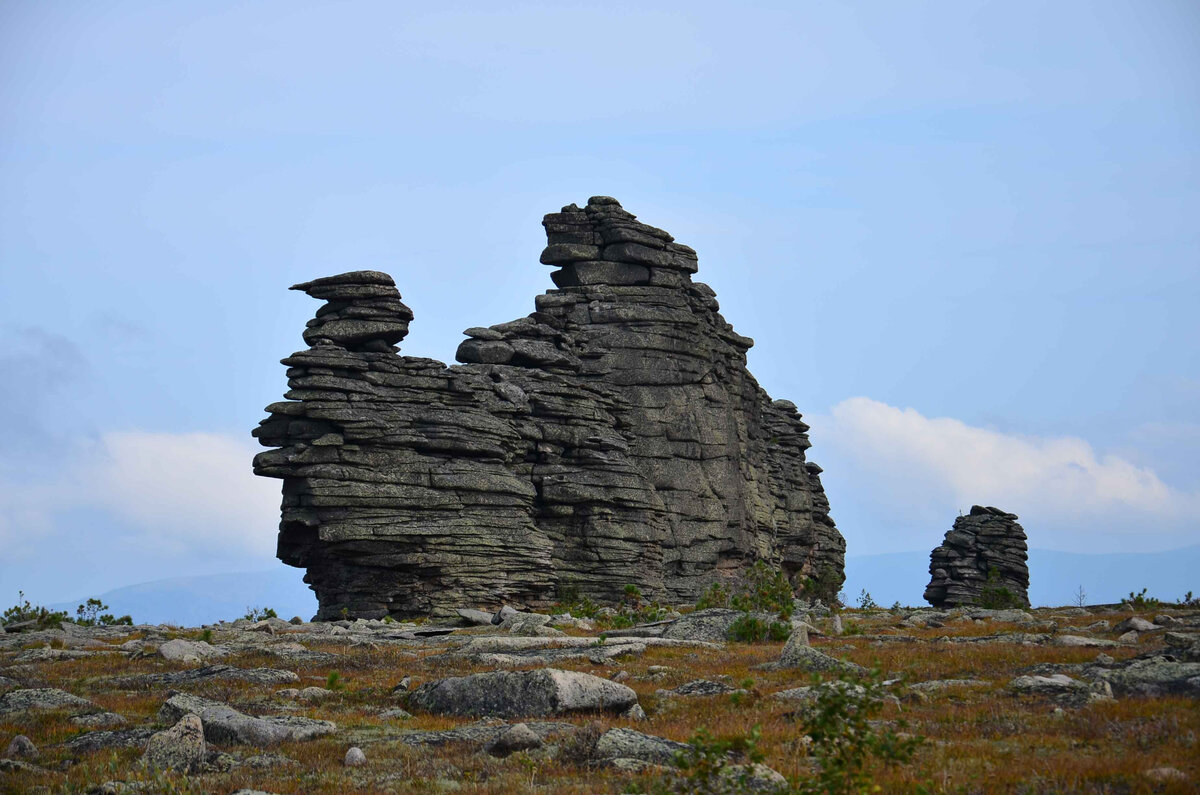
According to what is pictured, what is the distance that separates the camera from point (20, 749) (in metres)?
16.1

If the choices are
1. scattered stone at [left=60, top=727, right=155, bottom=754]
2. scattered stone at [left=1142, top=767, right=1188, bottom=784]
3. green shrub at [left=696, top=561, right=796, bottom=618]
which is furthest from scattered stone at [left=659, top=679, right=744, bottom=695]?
green shrub at [left=696, top=561, right=796, bottom=618]

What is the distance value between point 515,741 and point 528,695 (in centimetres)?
309

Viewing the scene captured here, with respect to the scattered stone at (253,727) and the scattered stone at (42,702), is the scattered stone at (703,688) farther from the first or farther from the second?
the scattered stone at (42,702)

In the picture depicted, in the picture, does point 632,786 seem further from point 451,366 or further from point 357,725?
point 451,366

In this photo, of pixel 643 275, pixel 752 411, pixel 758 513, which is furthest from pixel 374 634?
pixel 752 411

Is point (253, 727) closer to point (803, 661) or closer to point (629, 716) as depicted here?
point (629, 716)

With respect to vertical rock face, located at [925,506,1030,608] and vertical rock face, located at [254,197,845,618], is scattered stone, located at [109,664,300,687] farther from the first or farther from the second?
vertical rock face, located at [925,506,1030,608]

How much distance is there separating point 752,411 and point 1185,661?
198ft

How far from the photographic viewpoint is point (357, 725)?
58.3 feet

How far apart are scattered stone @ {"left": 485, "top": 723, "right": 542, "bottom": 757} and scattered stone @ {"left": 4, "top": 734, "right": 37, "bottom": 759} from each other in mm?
6741

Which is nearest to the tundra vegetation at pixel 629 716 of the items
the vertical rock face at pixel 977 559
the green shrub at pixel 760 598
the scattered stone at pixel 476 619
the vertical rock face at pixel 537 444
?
the scattered stone at pixel 476 619

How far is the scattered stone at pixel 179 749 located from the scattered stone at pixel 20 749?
7.11 feet

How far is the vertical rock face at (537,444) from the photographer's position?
47781 millimetres

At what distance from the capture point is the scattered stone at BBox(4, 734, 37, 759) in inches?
621
